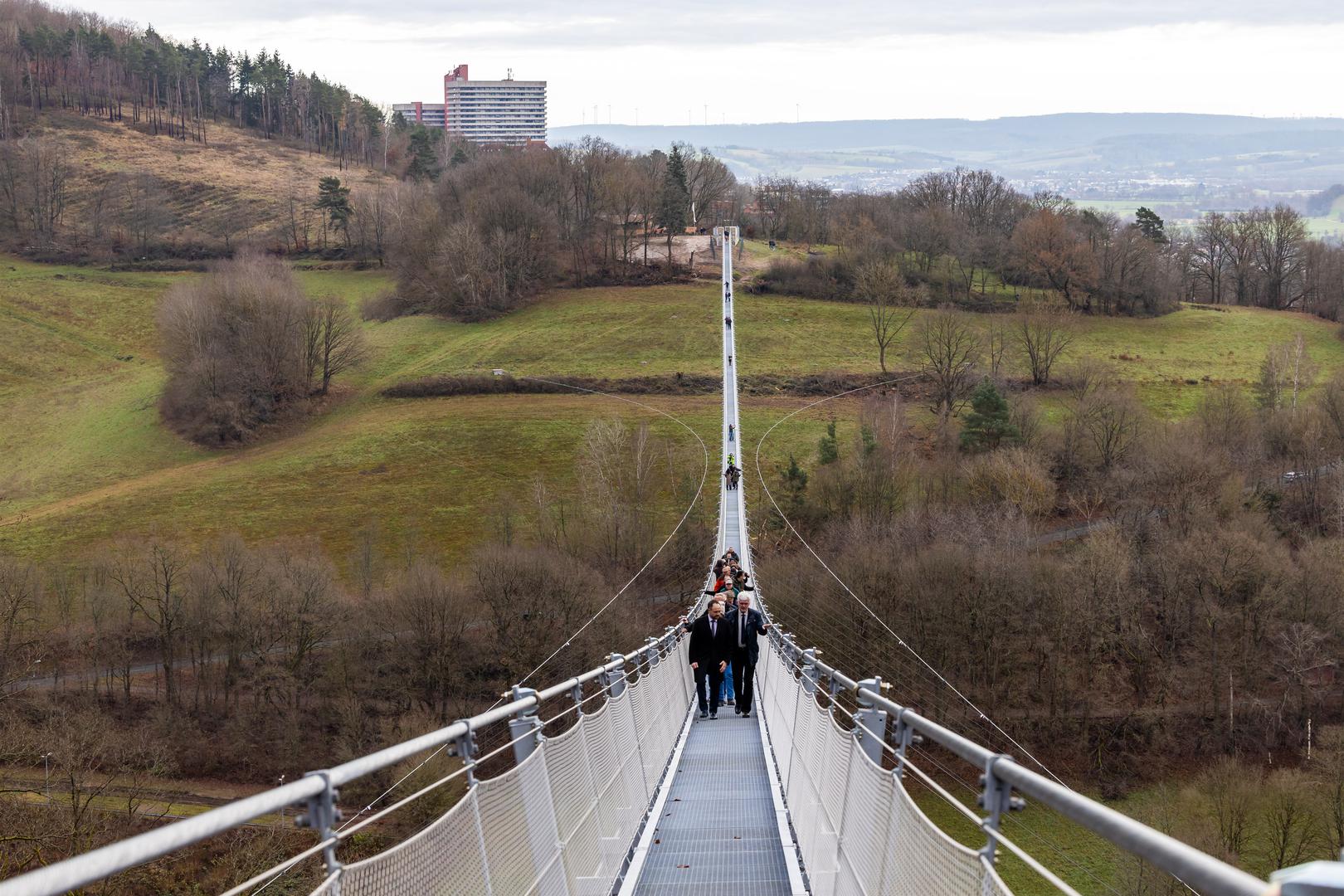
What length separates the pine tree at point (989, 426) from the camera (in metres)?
56.8

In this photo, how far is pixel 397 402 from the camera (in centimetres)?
6512

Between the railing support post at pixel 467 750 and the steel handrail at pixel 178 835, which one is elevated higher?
the steel handrail at pixel 178 835

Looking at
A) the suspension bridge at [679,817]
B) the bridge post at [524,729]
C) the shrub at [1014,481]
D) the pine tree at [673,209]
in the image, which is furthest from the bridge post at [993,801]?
the pine tree at [673,209]

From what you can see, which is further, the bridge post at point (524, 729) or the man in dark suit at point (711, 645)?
the man in dark suit at point (711, 645)

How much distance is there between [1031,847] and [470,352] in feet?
151

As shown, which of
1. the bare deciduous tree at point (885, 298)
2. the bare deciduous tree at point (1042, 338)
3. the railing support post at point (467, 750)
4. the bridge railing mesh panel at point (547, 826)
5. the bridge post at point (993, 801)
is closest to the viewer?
the bridge post at point (993, 801)

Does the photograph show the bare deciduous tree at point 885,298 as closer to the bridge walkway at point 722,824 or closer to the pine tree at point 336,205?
the pine tree at point 336,205

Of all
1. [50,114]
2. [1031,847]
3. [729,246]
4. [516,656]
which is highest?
[50,114]

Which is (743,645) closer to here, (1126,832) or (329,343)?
(1126,832)

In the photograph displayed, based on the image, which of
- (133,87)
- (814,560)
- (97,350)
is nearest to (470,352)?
(97,350)

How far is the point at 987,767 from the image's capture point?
9.38 feet

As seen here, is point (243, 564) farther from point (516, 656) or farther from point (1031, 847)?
point (1031, 847)

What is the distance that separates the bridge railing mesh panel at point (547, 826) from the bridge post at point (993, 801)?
4.59ft

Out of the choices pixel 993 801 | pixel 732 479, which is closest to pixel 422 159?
pixel 732 479
